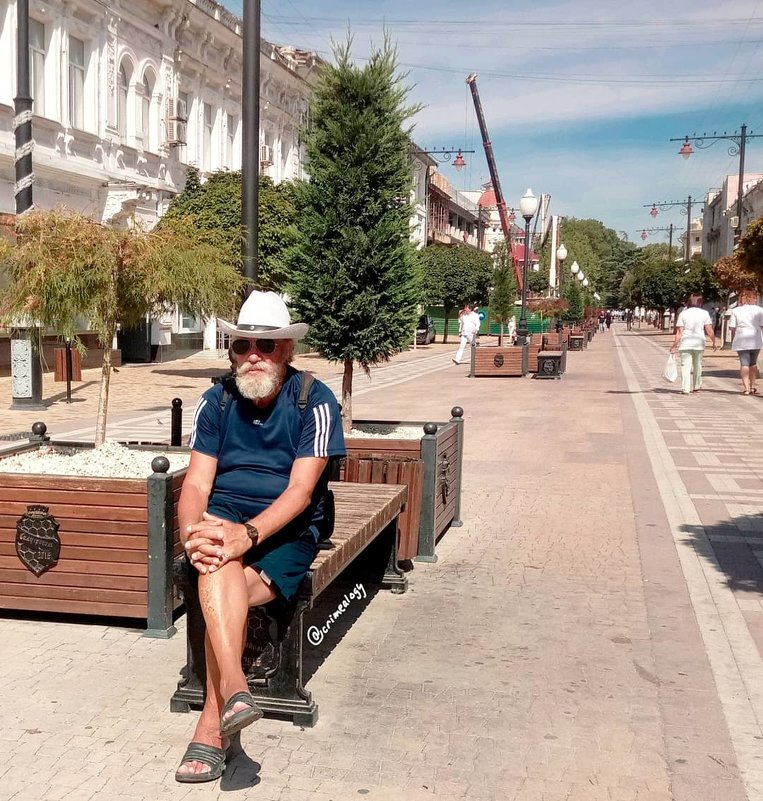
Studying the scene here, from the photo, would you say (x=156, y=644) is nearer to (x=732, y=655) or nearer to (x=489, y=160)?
(x=732, y=655)

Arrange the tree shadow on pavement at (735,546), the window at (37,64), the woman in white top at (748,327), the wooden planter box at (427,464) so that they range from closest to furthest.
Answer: the tree shadow on pavement at (735,546), the wooden planter box at (427,464), the woman in white top at (748,327), the window at (37,64)

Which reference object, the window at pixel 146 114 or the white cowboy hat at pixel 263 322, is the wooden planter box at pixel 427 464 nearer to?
the white cowboy hat at pixel 263 322

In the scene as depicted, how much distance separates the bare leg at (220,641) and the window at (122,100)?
23.3m

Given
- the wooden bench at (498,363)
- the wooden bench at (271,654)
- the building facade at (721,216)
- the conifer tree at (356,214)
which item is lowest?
the wooden bench at (271,654)

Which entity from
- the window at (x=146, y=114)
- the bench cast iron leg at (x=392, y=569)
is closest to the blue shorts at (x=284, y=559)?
the bench cast iron leg at (x=392, y=569)

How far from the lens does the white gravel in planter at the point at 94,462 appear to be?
5434 millimetres

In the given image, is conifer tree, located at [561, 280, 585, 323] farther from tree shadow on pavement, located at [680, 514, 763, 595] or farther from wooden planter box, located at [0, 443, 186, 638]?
wooden planter box, located at [0, 443, 186, 638]

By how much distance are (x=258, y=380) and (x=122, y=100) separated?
23265 mm

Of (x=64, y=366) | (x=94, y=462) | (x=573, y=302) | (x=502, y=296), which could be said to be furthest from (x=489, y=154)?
(x=94, y=462)

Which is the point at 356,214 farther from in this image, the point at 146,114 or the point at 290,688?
the point at 146,114

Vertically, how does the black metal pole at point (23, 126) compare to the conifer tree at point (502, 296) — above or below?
above

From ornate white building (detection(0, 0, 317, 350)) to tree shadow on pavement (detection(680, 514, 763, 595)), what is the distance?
14137mm

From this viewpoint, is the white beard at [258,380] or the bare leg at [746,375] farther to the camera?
the bare leg at [746,375]

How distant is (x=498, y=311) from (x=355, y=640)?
30261 millimetres
